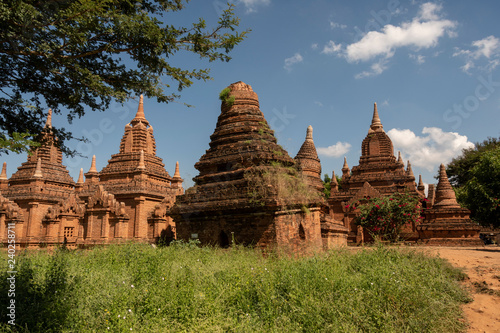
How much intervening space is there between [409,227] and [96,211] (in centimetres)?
1645

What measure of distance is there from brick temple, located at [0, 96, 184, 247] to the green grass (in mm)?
8157

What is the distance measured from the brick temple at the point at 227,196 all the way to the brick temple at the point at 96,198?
0.06 m

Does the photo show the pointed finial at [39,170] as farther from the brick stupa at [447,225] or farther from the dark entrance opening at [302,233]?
the brick stupa at [447,225]

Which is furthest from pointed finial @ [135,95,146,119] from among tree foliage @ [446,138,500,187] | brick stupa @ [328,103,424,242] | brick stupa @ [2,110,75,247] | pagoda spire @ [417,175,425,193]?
tree foliage @ [446,138,500,187]

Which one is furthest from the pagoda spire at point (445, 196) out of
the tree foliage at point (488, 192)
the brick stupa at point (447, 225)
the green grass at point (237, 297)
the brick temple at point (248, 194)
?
the green grass at point (237, 297)

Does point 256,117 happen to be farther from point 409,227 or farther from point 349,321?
point 409,227

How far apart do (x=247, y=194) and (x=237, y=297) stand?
13.1ft

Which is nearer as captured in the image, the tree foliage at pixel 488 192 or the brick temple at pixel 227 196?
the brick temple at pixel 227 196

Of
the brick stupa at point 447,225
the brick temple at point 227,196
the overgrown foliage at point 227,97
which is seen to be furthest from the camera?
the brick stupa at point 447,225

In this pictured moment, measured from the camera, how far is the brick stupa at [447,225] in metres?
18.1

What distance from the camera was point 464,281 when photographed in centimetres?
765

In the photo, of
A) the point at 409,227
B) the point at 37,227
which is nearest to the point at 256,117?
the point at 409,227

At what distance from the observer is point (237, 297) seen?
600 cm

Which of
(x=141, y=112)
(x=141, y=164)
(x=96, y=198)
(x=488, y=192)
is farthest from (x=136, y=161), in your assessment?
(x=488, y=192)
